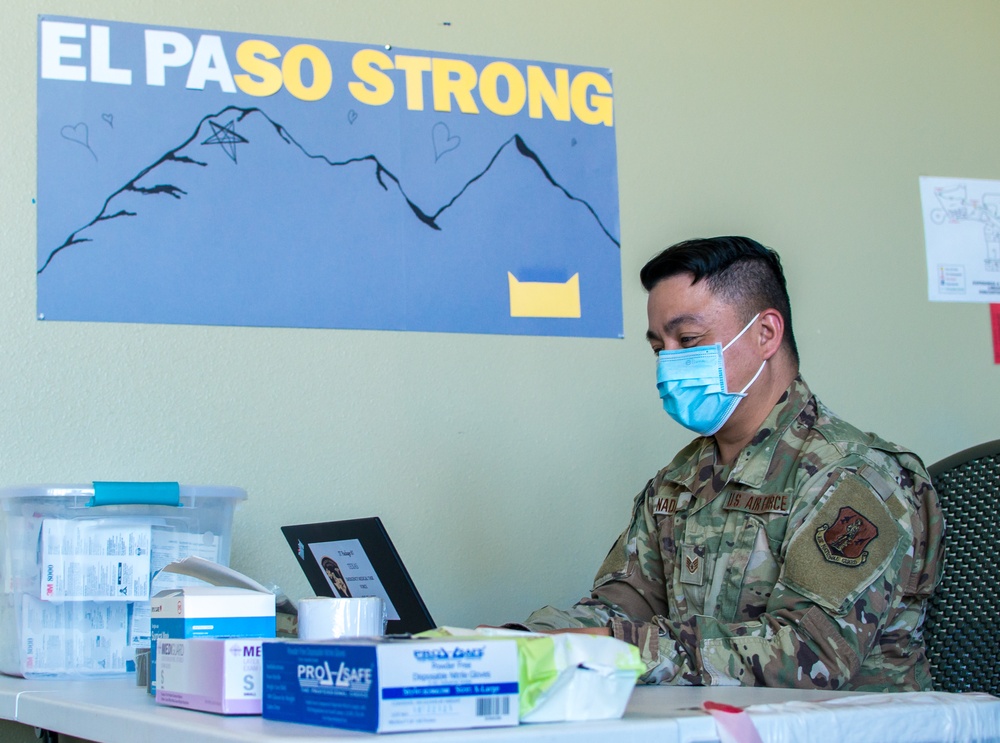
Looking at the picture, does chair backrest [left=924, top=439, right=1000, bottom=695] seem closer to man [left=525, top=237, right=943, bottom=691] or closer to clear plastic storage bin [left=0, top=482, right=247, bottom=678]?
man [left=525, top=237, right=943, bottom=691]

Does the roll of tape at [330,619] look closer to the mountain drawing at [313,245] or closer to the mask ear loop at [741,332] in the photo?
the mask ear loop at [741,332]

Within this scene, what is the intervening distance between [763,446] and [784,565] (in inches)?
9.8

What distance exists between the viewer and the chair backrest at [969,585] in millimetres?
1479

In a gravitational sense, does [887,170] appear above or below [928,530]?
above

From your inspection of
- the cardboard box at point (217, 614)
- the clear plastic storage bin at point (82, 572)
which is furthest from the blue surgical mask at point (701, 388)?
the cardboard box at point (217, 614)

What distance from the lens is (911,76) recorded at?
7.88 feet

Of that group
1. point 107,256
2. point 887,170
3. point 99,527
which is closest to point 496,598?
point 99,527

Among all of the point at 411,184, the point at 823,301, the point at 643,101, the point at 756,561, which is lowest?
the point at 756,561

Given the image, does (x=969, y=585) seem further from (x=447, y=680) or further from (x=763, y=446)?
(x=447, y=680)

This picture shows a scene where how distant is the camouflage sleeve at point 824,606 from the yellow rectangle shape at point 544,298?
70 centimetres

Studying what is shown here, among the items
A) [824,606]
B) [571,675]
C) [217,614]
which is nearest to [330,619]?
[217,614]

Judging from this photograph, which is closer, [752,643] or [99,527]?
[752,643]

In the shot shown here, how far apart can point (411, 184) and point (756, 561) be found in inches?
36.4

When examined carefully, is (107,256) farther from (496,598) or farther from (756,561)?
(756,561)
